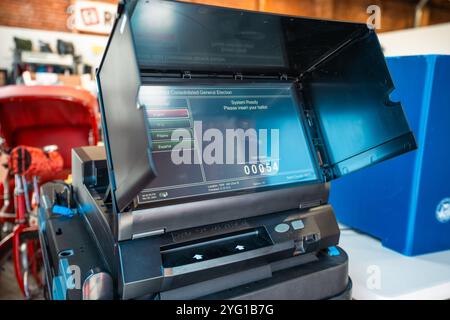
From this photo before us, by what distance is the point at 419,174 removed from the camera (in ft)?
2.73

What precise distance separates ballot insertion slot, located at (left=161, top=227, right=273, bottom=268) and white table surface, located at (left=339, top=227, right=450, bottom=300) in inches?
10.2

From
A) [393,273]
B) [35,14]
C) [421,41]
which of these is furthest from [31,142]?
[421,41]

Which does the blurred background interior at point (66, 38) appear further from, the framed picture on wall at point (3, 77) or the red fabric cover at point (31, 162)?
the red fabric cover at point (31, 162)

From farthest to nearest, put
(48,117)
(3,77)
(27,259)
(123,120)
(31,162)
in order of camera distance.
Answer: (3,77) → (48,117) → (27,259) → (31,162) → (123,120)

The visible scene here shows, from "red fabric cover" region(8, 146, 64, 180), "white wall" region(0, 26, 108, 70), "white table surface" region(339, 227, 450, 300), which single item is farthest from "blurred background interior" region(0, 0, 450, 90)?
"white table surface" region(339, 227, 450, 300)

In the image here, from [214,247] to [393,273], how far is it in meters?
0.43

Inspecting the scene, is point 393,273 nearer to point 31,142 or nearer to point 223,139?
point 223,139

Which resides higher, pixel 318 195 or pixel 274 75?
pixel 274 75

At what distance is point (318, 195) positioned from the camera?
717mm

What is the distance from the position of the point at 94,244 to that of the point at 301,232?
37 centimetres

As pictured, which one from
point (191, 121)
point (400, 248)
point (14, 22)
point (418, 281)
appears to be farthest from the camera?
point (14, 22)

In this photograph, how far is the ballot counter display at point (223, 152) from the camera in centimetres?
52

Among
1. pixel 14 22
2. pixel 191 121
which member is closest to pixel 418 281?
pixel 191 121

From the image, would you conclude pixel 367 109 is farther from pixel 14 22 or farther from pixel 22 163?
pixel 14 22
